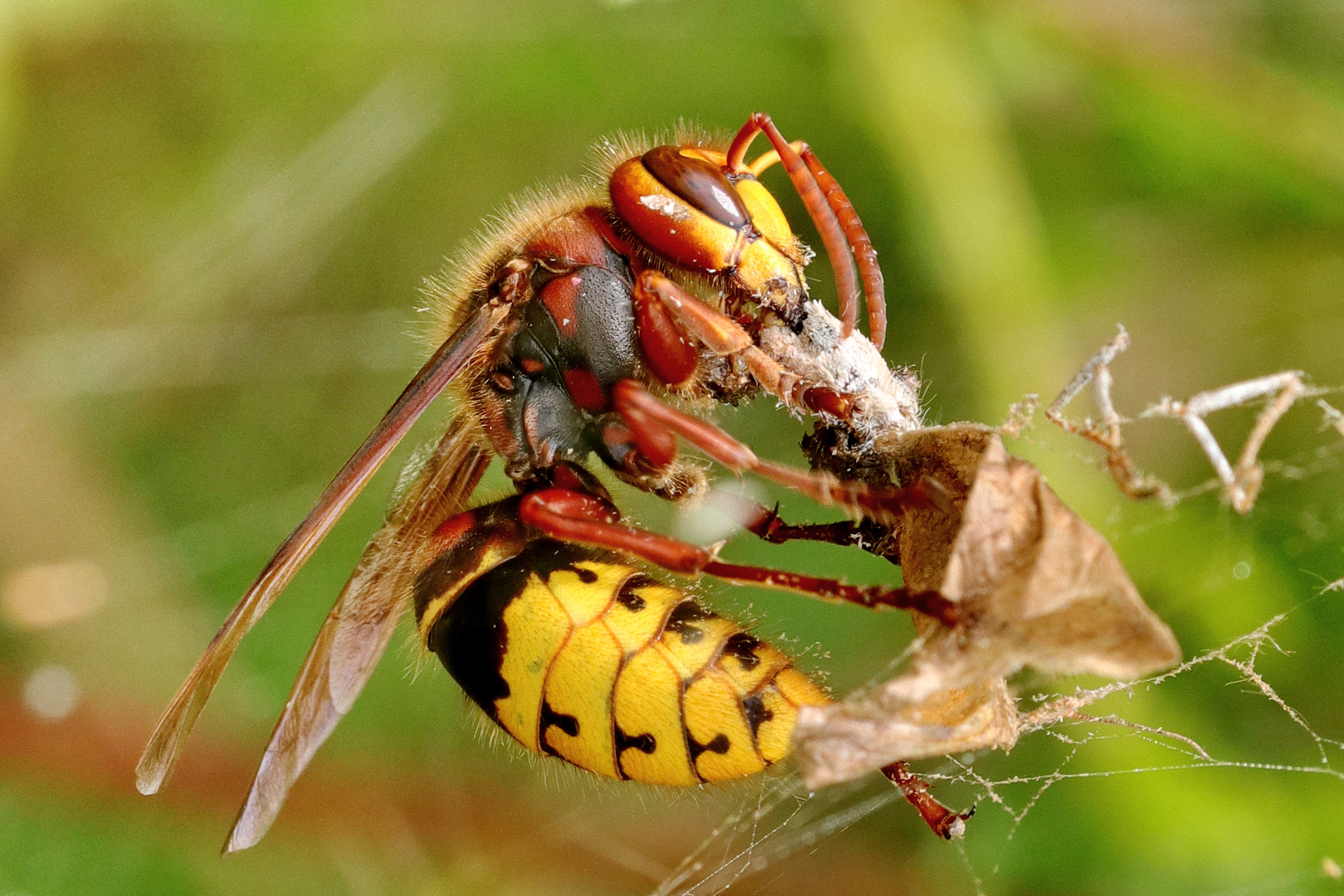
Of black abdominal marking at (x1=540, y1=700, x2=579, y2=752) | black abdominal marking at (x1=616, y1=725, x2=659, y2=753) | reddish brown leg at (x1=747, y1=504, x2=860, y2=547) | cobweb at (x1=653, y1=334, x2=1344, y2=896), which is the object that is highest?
reddish brown leg at (x1=747, y1=504, x2=860, y2=547)

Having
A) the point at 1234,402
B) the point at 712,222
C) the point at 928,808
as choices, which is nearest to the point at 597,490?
the point at 712,222

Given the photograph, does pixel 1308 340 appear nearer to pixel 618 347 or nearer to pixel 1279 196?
pixel 1279 196

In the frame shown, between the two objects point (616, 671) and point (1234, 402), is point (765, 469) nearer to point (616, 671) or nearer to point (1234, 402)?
point (616, 671)

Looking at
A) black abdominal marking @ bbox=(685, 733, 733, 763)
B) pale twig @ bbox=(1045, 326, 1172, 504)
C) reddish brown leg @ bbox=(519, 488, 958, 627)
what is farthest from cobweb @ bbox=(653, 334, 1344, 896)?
reddish brown leg @ bbox=(519, 488, 958, 627)

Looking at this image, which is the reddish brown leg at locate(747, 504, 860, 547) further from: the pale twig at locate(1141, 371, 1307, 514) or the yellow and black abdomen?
the pale twig at locate(1141, 371, 1307, 514)

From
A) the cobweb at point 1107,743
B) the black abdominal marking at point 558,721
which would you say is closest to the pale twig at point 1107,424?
the cobweb at point 1107,743

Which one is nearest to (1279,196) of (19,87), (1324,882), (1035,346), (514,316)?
(1035,346)

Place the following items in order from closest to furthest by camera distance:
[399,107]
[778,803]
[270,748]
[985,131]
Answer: [778,803] → [270,748] → [985,131] → [399,107]
